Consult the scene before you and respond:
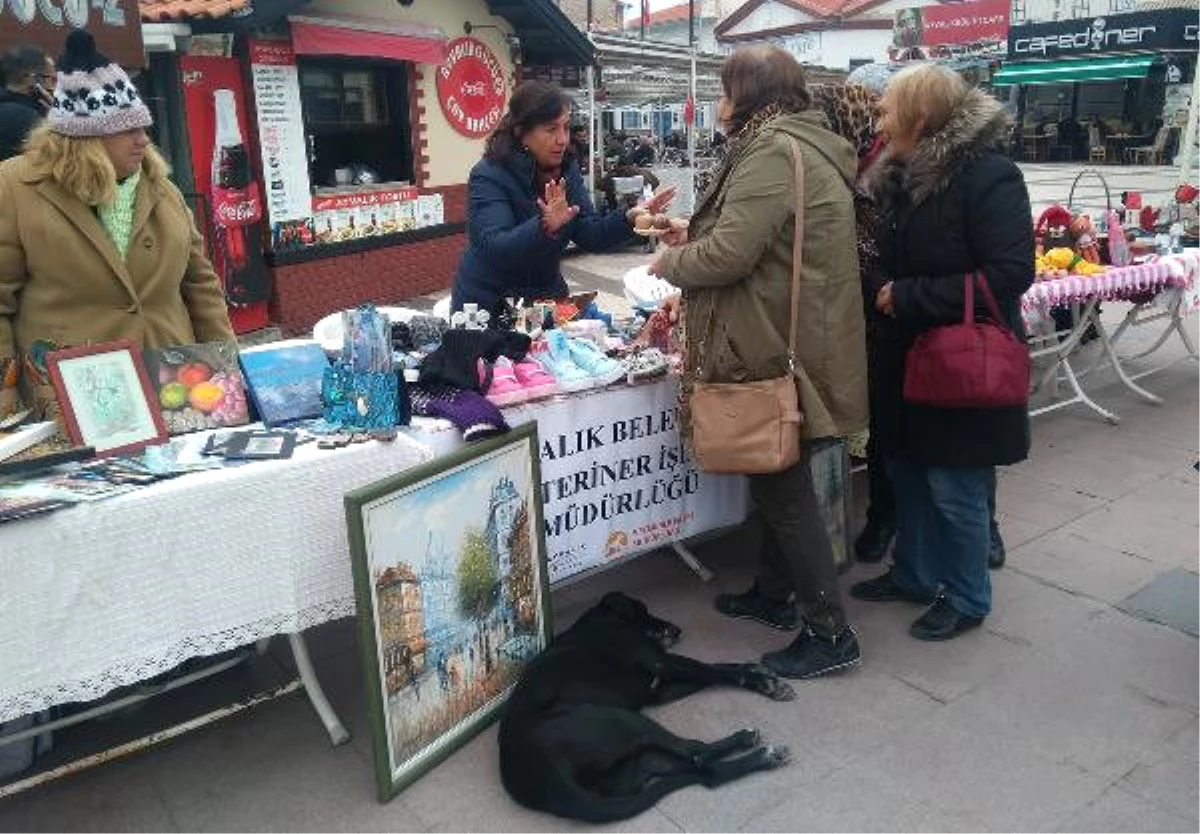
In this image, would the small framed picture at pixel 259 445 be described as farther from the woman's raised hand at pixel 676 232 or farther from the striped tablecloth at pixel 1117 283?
the striped tablecloth at pixel 1117 283

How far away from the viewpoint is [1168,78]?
24.9m

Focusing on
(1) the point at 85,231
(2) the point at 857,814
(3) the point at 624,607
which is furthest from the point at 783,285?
(1) the point at 85,231

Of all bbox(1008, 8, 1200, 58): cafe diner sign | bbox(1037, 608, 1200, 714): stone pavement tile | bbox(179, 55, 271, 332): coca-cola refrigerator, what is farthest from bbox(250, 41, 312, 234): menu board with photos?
bbox(1008, 8, 1200, 58): cafe diner sign

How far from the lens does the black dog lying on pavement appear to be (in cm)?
234

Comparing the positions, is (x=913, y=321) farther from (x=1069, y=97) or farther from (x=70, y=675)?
(x=1069, y=97)

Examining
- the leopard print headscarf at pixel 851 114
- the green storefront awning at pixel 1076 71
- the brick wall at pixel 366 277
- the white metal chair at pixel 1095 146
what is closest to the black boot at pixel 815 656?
the leopard print headscarf at pixel 851 114

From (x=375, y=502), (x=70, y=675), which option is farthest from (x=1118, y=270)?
(x=70, y=675)

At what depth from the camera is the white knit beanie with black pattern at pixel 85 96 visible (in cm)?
249

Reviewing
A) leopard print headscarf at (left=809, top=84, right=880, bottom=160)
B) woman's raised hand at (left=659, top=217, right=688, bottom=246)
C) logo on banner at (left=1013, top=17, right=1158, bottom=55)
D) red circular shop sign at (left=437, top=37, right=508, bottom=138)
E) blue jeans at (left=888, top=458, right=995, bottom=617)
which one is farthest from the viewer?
logo on banner at (left=1013, top=17, right=1158, bottom=55)

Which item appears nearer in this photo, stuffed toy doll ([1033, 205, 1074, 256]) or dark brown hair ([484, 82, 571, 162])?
dark brown hair ([484, 82, 571, 162])

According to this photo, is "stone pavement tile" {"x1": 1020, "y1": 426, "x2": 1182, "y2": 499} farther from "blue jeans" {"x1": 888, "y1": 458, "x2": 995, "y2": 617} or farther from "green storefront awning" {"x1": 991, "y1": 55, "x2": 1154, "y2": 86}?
"green storefront awning" {"x1": 991, "y1": 55, "x2": 1154, "y2": 86}

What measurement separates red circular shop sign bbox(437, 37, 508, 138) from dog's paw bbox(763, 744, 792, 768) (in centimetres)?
792

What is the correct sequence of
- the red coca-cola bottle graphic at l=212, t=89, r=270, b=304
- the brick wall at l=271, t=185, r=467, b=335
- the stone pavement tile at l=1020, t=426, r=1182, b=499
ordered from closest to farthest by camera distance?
the stone pavement tile at l=1020, t=426, r=1182, b=499, the red coca-cola bottle graphic at l=212, t=89, r=270, b=304, the brick wall at l=271, t=185, r=467, b=335

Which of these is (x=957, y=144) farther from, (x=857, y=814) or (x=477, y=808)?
(x=477, y=808)
